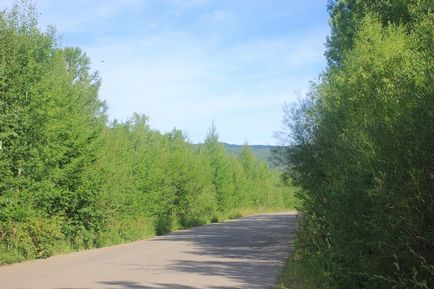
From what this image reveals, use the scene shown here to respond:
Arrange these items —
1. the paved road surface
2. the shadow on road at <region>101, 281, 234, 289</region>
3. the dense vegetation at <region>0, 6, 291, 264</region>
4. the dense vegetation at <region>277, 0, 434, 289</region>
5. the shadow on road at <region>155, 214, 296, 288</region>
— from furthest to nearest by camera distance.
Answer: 1. the dense vegetation at <region>0, 6, 291, 264</region>
2. the shadow on road at <region>155, 214, 296, 288</region>
3. the paved road surface
4. the shadow on road at <region>101, 281, 234, 289</region>
5. the dense vegetation at <region>277, 0, 434, 289</region>

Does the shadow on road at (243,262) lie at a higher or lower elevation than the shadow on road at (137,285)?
lower

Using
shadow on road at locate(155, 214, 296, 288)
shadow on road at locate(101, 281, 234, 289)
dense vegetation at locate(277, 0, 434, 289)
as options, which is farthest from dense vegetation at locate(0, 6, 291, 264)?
dense vegetation at locate(277, 0, 434, 289)

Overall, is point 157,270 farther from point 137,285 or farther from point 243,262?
point 243,262

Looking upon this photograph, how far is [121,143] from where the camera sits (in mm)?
29938

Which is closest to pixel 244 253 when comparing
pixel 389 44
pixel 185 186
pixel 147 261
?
pixel 147 261

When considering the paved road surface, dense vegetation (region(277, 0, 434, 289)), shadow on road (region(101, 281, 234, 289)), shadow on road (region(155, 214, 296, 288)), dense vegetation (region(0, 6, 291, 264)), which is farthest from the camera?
dense vegetation (region(0, 6, 291, 264))

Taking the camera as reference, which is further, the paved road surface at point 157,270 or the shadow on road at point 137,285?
the paved road surface at point 157,270

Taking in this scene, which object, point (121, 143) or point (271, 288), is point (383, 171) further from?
point (121, 143)

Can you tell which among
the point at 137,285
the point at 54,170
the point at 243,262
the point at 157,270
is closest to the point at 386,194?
the point at 137,285

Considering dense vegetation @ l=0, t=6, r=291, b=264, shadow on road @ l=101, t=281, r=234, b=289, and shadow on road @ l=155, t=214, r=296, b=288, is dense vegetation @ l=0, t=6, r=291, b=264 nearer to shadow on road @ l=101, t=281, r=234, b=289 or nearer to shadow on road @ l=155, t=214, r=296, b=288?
shadow on road @ l=155, t=214, r=296, b=288

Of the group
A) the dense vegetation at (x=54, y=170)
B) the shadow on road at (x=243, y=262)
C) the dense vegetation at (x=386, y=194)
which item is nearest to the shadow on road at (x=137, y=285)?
the shadow on road at (x=243, y=262)

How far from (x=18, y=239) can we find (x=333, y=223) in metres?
12.6

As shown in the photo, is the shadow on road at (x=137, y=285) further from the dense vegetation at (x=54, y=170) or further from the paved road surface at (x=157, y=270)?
the dense vegetation at (x=54, y=170)

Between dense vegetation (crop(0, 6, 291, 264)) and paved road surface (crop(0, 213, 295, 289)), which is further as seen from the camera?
dense vegetation (crop(0, 6, 291, 264))
